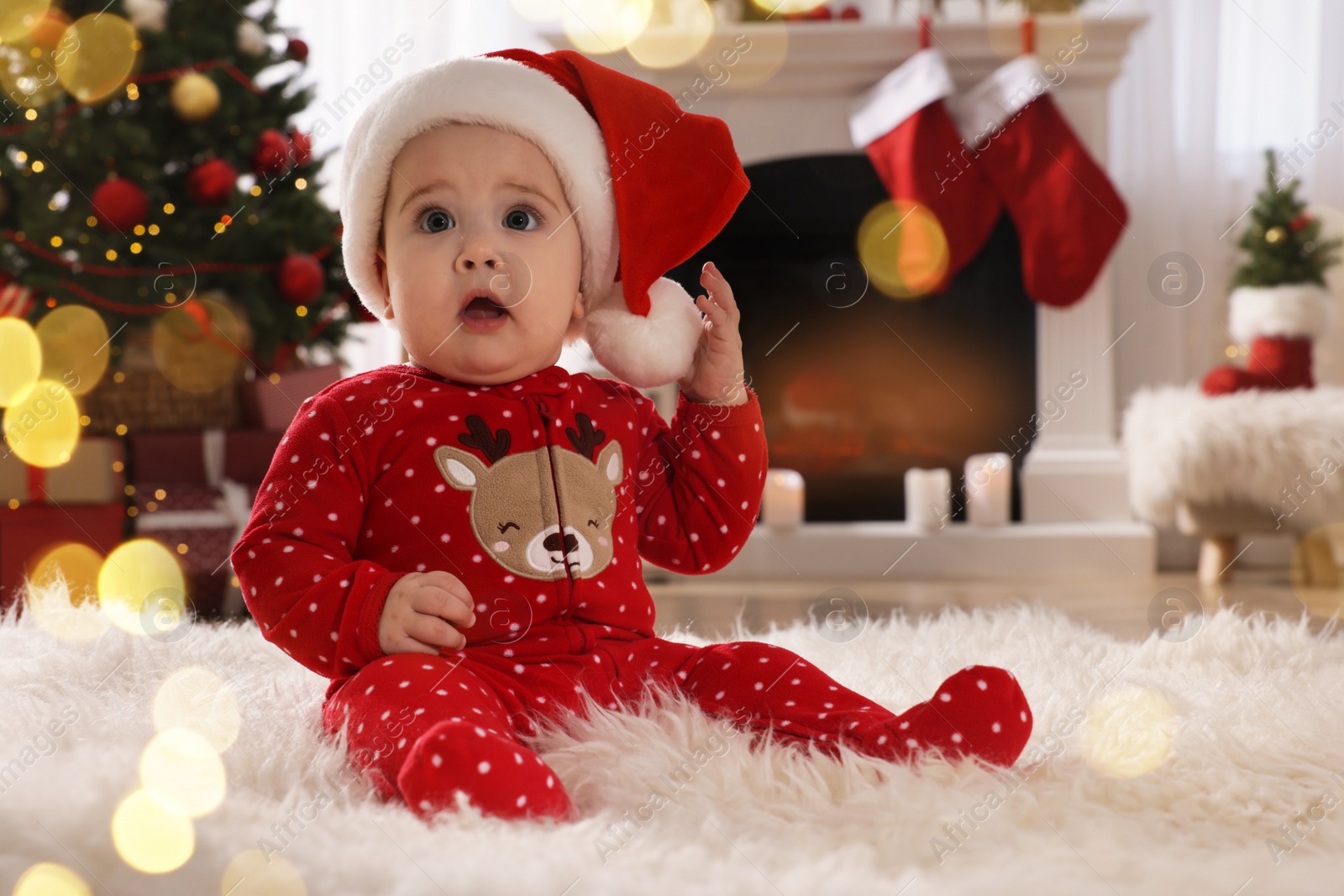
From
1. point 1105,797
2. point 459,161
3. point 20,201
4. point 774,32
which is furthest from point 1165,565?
point 20,201

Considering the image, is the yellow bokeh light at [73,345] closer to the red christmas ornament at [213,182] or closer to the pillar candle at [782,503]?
the red christmas ornament at [213,182]

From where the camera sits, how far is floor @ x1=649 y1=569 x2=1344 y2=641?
5.38ft

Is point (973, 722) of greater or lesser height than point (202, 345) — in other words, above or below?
below

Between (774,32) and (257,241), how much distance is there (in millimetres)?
1215

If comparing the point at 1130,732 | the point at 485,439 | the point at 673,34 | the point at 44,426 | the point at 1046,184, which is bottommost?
the point at 1130,732

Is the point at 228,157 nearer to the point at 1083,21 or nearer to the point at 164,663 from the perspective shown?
the point at 164,663

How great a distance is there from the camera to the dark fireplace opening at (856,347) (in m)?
2.52

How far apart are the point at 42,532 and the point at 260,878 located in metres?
1.48

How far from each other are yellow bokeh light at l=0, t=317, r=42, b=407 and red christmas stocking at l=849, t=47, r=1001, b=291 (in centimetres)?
172

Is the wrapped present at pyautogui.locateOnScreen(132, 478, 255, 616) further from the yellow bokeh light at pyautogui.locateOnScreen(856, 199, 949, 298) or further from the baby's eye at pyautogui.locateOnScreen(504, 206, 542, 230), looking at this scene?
the yellow bokeh light at pyautogui.locateOnScreen(856, 199, 949, 298)

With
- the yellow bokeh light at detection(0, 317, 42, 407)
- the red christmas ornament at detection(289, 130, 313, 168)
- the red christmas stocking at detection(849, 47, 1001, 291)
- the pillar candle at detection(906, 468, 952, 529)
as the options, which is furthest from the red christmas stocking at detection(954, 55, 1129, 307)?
the yellow bokeh light at detection(0, 317, 42, 407)

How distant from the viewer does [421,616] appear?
2.28ft

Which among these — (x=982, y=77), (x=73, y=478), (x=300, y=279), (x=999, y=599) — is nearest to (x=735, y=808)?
(x=999, y=599)

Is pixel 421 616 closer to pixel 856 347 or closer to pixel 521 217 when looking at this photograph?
pixel 521 217
